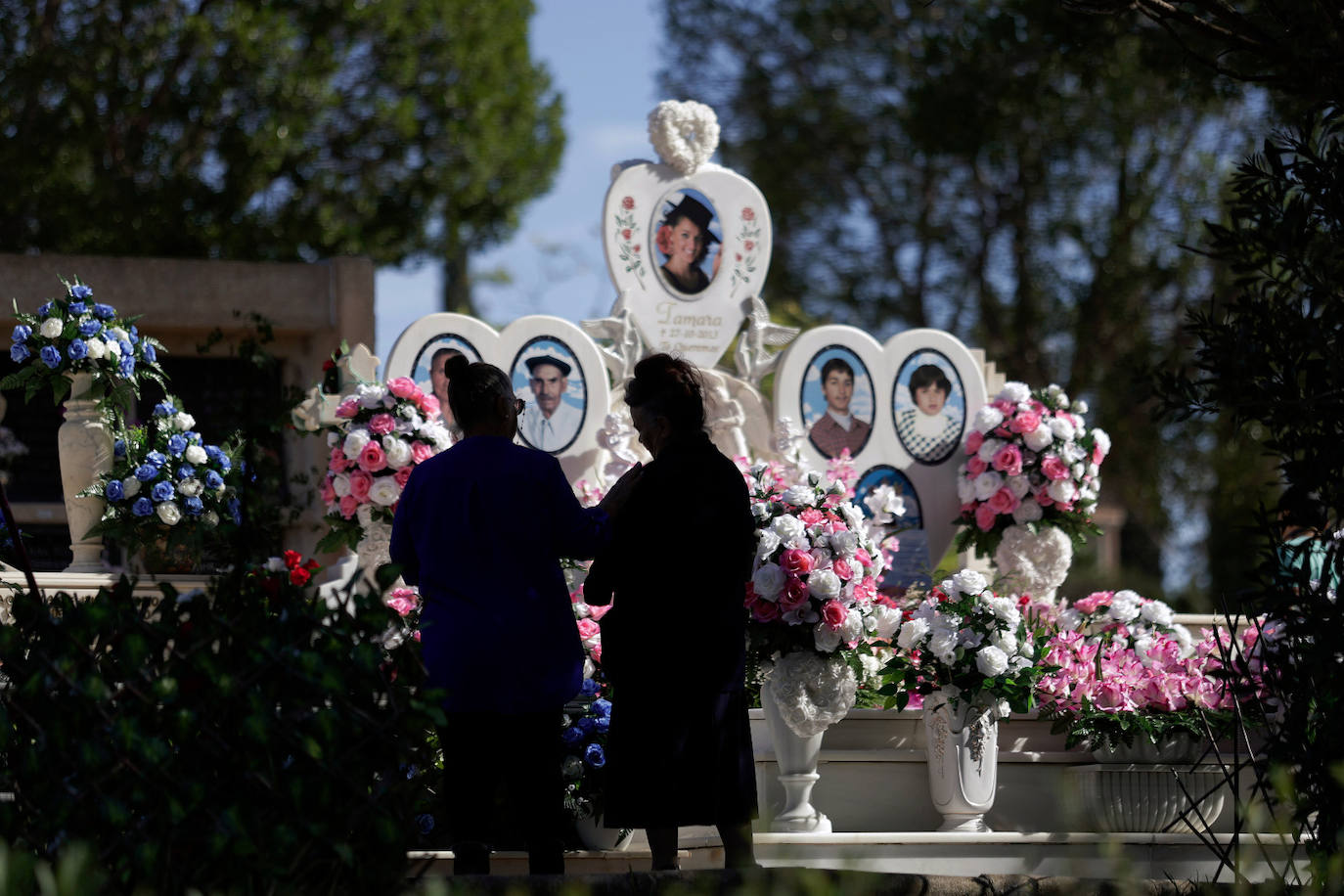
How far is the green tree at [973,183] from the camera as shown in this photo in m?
19.0

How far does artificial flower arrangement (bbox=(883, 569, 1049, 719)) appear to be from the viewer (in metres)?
5.68

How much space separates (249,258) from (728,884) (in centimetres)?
1426

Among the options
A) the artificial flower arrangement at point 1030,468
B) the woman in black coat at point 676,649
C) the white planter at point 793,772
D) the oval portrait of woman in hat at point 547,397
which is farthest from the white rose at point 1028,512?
the woman in black coat at point 676,649

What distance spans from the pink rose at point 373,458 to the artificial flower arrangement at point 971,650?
266cm

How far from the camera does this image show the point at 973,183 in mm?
20641

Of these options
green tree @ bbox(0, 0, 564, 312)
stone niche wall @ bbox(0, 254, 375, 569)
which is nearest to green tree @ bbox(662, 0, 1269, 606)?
green tree @ bbox(0, 0, 564, 312)

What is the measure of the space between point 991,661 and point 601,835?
1558 millimetres

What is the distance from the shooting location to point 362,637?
120 inches

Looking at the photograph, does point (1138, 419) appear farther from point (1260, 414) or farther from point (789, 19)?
point (1260, 414)

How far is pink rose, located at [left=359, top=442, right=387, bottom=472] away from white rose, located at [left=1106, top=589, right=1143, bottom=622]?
11.1 ft

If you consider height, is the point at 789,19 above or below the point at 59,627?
above

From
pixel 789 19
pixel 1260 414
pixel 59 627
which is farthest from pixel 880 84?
pixel 59 627

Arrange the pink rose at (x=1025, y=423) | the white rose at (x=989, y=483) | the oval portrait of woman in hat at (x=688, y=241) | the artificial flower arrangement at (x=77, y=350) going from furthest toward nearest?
the oval portrait of woman in hat at (x=688, y=241), the white rose at (x=989, y=483), the pink rose at (x=1025, y=423), the artificial flower arrangement at (x=77, y=350)

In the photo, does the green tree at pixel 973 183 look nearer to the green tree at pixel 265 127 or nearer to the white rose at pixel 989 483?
the green tree at pixel 265 127
